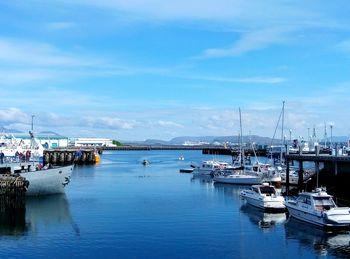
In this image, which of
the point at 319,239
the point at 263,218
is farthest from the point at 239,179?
the point at 319,239

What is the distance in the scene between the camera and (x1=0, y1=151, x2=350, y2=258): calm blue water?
38438 millimetres

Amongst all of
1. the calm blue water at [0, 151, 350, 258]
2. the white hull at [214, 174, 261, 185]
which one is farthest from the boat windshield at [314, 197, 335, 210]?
the white hull at [214, 174, 261, 185]

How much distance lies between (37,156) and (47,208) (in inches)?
1099

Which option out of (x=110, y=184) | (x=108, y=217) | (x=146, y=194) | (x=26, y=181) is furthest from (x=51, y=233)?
(x=110, y=184)

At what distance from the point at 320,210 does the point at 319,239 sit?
191 inches

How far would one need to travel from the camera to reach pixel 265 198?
191ft

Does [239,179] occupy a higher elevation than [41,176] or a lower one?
lower

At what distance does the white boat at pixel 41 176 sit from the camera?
2619 inches

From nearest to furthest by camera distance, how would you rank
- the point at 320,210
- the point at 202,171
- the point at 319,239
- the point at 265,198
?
the point at 319,239, the point at 320,210, the point at 265,198, the point at 202,171

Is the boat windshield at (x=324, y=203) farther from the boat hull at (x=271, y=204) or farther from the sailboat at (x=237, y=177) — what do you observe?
the sailboat at (x=237, y=177)

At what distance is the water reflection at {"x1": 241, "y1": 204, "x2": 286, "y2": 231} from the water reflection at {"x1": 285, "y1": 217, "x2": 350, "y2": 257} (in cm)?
173

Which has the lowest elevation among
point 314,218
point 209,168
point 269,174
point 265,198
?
point 314,218

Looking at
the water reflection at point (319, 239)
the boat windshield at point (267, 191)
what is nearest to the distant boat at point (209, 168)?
the boat windshield at point (267, 191)

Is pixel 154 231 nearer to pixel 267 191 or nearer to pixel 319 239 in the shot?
pixel 319 239
